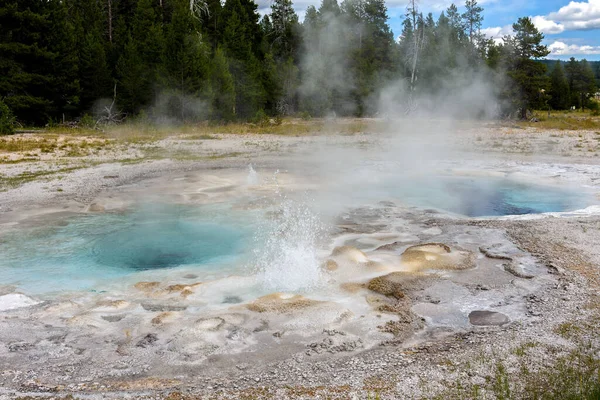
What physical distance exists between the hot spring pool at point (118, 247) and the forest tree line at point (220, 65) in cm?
1197

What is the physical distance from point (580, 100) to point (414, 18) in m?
27.6

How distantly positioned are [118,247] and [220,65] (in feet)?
54.3

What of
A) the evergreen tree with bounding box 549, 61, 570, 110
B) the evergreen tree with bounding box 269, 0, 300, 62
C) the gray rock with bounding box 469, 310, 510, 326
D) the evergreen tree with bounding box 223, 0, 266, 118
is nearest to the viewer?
the gray rock with bounding box 469, 310, 510, 326

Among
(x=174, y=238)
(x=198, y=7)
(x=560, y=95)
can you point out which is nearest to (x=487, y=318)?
(x=174, y=238)

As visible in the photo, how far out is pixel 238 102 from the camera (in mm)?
24844

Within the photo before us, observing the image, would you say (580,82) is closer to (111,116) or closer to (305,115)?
(305,115)

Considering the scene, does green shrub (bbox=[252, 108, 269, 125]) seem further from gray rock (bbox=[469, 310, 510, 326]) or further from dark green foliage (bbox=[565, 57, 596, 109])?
dark green foliage (bbox=[565, 57, 596, 109])

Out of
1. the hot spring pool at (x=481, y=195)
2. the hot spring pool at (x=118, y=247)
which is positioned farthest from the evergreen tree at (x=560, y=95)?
the hot spring pool at (x=118, y=247)

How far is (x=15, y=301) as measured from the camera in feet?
15.4

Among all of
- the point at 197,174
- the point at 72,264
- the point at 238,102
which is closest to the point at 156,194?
the point at 197,174

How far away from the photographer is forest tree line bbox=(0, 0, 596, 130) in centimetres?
2050

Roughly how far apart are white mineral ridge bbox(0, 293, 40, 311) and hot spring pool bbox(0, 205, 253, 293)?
0.19m

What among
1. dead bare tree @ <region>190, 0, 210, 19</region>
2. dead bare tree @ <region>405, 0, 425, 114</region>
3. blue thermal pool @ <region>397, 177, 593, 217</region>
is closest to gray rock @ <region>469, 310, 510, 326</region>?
blue thermal pool @ <region>397, 177, 593, 217</region>

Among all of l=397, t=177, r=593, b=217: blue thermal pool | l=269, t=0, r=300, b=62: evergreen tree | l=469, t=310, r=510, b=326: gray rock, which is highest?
l=269, t=0, r=300, b=62: evergreen tree
